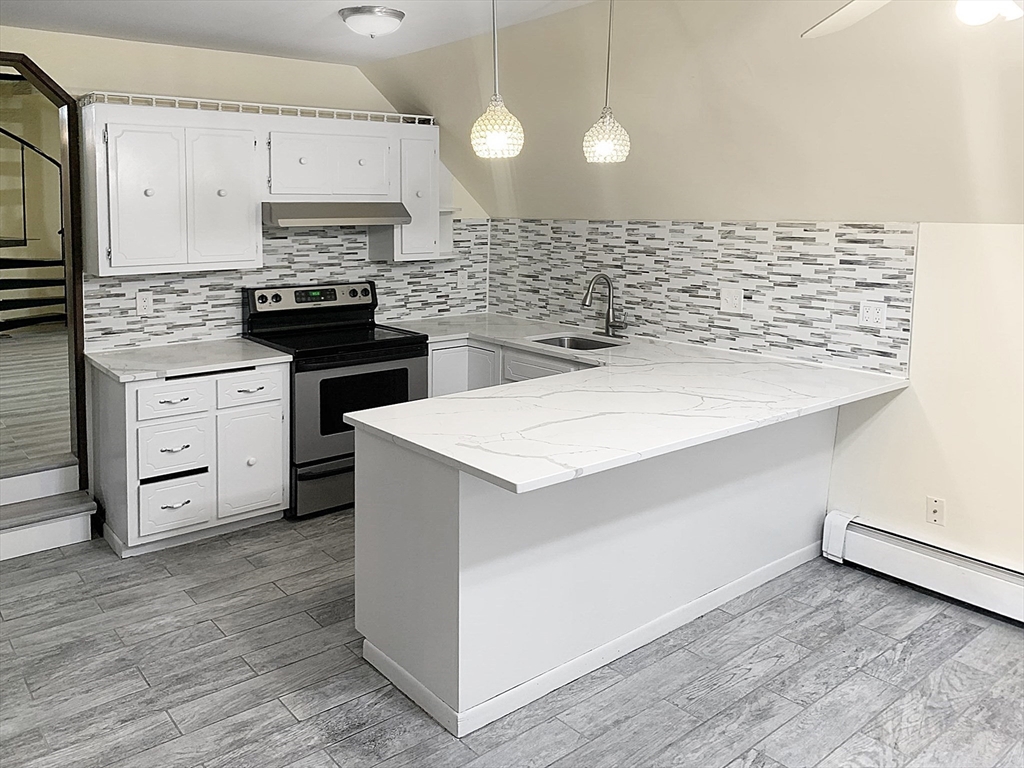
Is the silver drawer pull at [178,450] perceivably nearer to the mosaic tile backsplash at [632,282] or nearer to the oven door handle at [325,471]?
the oven door handle at [325,471]

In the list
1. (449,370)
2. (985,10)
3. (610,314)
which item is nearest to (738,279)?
(610,314)

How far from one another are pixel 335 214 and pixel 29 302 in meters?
1.50

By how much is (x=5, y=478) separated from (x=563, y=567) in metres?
2.66

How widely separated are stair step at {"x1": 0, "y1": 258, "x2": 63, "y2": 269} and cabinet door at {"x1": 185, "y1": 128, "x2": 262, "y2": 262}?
2.29 feet

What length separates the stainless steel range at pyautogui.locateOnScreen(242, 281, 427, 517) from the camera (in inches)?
161

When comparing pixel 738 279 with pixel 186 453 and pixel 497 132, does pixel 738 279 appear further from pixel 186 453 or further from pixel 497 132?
pixel 186 453

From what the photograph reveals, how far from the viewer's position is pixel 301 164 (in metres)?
4.24

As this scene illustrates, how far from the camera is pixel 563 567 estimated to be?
272 centimetres

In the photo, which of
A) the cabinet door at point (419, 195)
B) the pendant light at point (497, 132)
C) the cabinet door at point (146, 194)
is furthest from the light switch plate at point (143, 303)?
the pendant light at point (497, 132)

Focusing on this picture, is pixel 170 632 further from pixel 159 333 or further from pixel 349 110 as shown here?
pixel 349 110

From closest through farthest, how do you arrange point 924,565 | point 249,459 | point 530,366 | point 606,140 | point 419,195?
point 606,140
point 924,565
point 249,459
point 530,366
point 419,195

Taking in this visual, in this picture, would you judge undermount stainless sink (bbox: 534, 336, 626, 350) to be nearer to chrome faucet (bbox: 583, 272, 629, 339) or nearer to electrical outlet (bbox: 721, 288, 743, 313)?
chrome faucet (bbox: 583, 272, 629, 339)

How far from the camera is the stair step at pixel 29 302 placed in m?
4.03

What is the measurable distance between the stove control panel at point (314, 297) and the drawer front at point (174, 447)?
839mm
